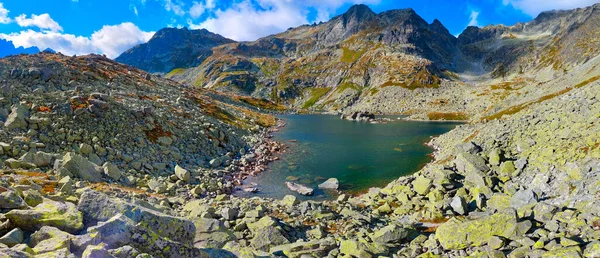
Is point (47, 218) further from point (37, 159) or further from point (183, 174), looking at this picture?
point (183, 174)

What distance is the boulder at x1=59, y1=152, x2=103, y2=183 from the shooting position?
2741cm

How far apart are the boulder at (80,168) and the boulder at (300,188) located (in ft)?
68.5

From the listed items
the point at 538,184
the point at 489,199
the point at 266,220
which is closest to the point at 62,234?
the point at 266,220

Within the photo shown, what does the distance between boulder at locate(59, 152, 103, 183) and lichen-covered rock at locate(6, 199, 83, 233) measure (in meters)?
19.6

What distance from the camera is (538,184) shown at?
2536 cm

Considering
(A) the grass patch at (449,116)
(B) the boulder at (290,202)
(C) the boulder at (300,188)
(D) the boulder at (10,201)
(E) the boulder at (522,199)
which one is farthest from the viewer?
(A) the grass patch at (449,116)

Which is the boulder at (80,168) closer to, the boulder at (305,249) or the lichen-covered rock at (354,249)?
the boulder at (305,249)

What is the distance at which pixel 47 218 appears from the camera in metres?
10.2

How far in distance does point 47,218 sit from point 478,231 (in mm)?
20297

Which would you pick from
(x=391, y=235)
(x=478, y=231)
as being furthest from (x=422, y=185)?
(x=478, y=231)

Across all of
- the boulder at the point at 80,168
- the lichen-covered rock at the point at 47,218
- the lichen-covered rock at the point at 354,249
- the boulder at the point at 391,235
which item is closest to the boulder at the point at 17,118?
the boulder at the point at 80,168

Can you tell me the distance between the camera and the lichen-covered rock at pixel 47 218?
9.73 m

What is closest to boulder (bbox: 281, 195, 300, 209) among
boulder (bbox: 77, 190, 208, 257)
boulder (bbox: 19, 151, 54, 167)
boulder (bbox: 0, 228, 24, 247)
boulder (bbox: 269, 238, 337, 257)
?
boulder (bbox: 269, 238, 337, 257)

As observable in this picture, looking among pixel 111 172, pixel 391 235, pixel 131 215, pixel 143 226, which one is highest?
pixel 131 215
